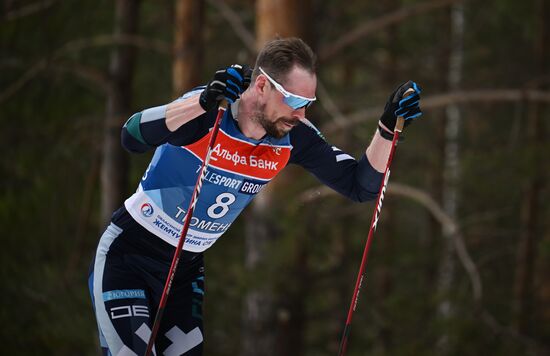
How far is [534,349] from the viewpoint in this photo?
9.23 metres

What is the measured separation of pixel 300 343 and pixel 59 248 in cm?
336

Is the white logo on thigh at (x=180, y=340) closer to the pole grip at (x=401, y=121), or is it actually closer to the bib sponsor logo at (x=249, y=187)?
the bib sponsor logo at (x=249, y=187)

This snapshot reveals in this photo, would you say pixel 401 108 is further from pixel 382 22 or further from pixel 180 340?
pixel 382 22

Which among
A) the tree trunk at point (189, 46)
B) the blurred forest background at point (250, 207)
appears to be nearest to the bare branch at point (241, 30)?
the blurred forest background at point (250, 207)

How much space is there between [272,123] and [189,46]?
731cm

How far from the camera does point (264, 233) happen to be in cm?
944

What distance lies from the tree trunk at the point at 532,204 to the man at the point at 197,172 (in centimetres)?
623

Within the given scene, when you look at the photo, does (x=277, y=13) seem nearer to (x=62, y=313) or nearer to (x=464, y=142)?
(x=62, y=313)

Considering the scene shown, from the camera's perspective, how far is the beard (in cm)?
368

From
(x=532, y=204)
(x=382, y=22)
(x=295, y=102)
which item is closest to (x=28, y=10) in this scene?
(x=382, y=22)

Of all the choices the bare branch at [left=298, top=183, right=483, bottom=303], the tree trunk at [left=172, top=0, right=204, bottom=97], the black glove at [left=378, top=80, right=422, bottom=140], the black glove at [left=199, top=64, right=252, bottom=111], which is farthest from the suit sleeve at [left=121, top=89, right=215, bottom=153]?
the tree trunk at [left=172, top=0, right=204, bottom=97]

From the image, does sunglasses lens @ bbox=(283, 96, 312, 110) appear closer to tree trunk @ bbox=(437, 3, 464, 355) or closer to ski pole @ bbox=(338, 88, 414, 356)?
ski pole @ bbox=(338, 88, 414, 356)

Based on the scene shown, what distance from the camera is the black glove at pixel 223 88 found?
3.45m

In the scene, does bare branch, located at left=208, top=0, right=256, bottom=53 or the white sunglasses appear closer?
the white sunglasses
